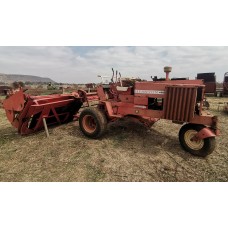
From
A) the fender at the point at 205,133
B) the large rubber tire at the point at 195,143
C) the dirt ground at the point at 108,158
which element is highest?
the fender at the point at 205,133

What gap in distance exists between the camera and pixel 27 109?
5098mm

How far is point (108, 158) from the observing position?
4.06 m

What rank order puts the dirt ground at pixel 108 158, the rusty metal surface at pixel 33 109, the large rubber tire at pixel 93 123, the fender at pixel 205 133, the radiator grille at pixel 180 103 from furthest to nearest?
1. the rusty metal surface at pixel 33 109
2. the large rubber tire at pixel 93 123
3. the radiator grille at pixel 180 103
4. the fender at pixel 205 133
5. the dirt ground at pixel 108 158

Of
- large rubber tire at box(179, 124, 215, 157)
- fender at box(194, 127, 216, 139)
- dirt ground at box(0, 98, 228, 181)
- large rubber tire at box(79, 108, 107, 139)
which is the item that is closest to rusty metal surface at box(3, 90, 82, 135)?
dirt ground at box(0, 98, 228, 181)

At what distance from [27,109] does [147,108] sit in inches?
123

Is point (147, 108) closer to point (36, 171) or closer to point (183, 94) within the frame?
point (183, 94)

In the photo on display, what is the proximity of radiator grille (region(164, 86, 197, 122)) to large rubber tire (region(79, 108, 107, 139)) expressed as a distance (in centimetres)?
161

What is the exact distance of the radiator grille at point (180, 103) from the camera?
4.02 metres

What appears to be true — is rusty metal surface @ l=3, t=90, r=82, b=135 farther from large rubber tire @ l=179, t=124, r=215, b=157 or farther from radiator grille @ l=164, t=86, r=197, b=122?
large rubber tire @ l=179, t=124, r=215, b=157

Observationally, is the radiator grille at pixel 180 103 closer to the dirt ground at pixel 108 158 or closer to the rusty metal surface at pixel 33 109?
the dirt ground at pixel 108 158

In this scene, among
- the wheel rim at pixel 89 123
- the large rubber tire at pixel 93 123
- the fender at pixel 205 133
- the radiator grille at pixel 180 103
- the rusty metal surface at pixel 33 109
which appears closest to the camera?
the fender at pixel 205 133

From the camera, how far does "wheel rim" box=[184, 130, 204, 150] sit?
4079mm

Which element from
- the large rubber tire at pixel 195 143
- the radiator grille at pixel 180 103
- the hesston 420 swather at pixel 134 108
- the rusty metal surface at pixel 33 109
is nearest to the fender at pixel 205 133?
the hesston 420 swather at pixel 134 108

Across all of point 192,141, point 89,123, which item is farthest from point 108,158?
point 192,141
